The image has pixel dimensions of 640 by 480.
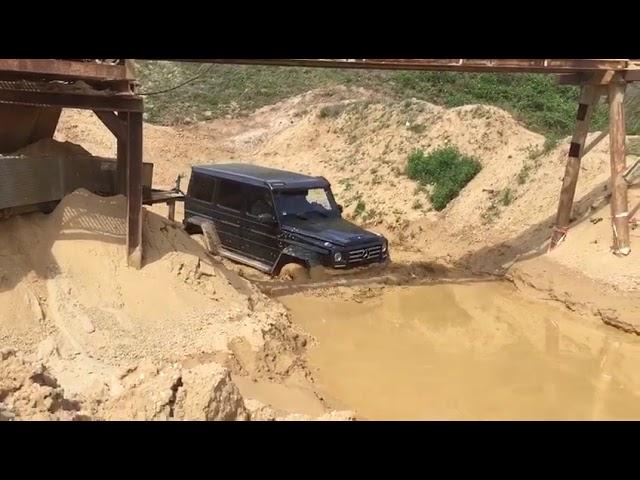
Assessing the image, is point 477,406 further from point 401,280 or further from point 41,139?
point 41,139

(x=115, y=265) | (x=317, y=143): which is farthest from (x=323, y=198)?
(x=317, y=143)

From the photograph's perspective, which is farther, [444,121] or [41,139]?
[444,121]

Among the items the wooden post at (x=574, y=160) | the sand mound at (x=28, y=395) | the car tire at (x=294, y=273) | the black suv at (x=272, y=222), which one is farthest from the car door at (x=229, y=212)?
the sand mound at (x=28, y=395)

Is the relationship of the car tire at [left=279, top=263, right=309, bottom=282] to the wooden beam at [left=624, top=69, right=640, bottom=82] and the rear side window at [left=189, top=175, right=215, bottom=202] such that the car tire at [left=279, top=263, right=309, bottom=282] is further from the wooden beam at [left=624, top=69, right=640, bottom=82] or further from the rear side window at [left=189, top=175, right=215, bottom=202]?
the wooden beam at [left=624, top=69, right=640, bottom=82]

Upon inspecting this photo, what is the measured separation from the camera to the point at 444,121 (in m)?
19.8

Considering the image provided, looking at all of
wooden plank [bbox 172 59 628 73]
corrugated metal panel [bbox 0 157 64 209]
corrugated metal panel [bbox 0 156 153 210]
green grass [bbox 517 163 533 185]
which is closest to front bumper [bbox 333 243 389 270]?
wooden plank [bbox 172 59 628 73]

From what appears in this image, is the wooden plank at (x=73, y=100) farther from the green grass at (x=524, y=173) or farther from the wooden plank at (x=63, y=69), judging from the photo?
the green grass at (x=524, y=173)

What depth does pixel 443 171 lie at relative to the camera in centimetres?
1855

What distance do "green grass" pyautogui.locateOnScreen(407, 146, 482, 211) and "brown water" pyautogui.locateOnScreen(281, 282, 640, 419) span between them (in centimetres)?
493

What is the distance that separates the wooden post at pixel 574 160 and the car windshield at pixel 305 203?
180 inches

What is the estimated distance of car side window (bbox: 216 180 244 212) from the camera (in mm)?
12523

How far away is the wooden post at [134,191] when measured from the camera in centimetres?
896

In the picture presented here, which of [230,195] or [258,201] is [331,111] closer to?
[230,195]

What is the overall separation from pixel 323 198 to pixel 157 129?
13274mm
